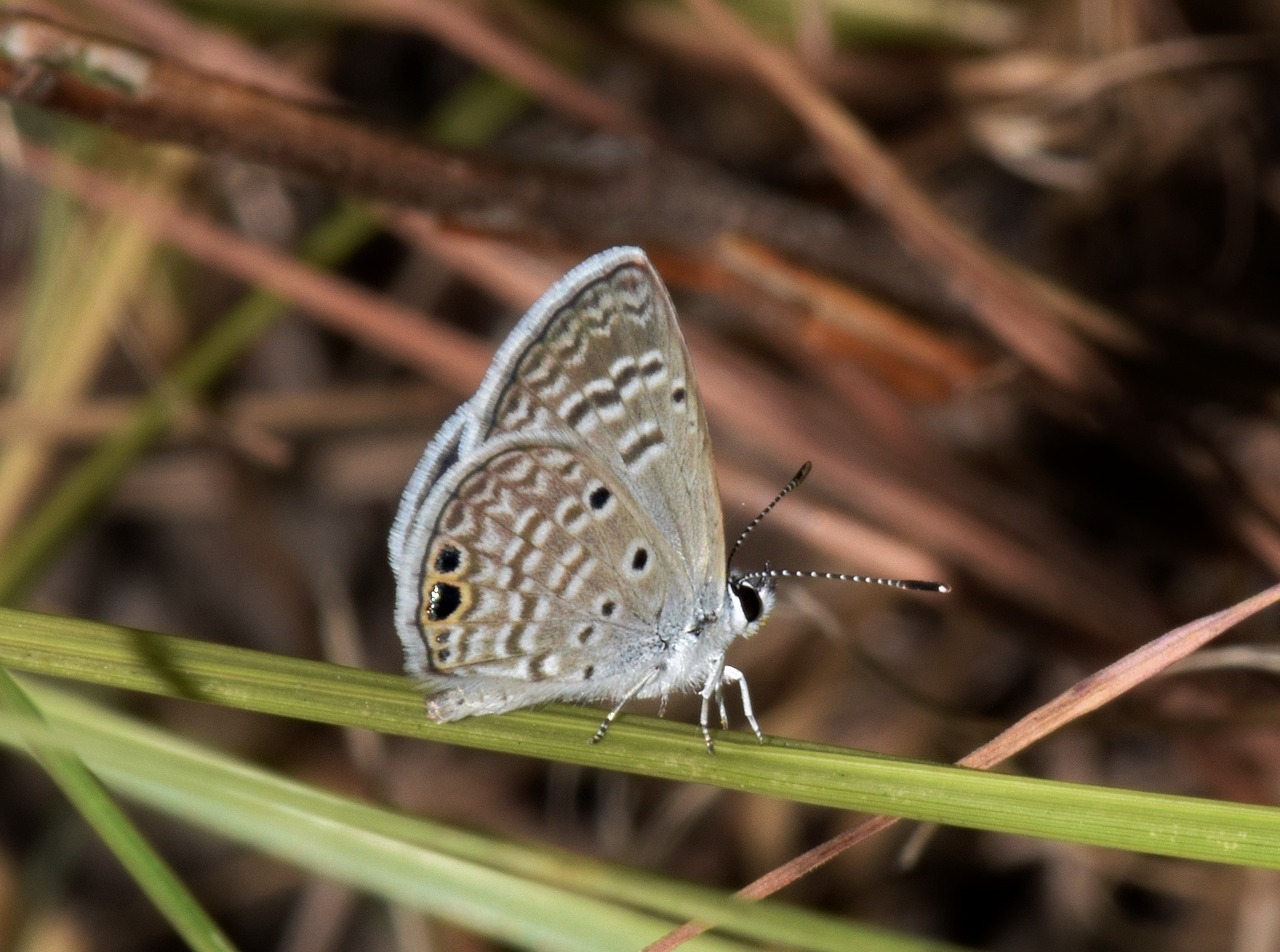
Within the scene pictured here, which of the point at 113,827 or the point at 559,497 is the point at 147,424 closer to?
the point at 559,497

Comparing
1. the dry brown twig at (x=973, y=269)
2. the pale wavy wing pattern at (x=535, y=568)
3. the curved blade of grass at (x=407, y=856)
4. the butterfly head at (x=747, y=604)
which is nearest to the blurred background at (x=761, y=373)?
the dry brown twig at (x=973, y=269)

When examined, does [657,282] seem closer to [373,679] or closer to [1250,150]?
[373,679]

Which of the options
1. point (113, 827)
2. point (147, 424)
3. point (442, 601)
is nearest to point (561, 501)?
point (442, 601)

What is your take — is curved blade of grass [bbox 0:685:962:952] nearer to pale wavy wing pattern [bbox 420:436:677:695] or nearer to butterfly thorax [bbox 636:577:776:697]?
pale wavy wing pattern [bbox 420:436:677:695]

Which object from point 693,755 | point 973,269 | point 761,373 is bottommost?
point 693,755

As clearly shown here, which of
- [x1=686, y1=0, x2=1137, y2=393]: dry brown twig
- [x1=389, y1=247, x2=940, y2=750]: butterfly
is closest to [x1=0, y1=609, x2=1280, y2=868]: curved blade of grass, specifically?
[x1=389, y1=247, x2=940, y2=750]: butterfly
